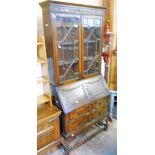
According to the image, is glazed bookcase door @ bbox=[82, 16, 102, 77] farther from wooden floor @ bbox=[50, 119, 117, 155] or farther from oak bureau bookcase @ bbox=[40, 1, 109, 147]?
wooden floor @ bbox=[50, 119, 117, 155]

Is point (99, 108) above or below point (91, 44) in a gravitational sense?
below

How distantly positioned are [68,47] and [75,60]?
0.20 m

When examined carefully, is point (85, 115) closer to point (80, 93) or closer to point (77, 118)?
point (77, 118)

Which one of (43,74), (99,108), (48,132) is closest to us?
(48,132)

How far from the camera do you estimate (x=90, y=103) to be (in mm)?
2162

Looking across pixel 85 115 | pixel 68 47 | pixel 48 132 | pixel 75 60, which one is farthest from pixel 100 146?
pixel 68 47

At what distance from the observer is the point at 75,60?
2105 mm

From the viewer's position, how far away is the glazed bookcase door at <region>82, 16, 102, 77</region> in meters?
2.11

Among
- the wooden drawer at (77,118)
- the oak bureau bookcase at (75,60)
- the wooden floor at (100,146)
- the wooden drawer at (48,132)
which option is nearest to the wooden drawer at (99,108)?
the oak bureau bookcase at (75,60)
